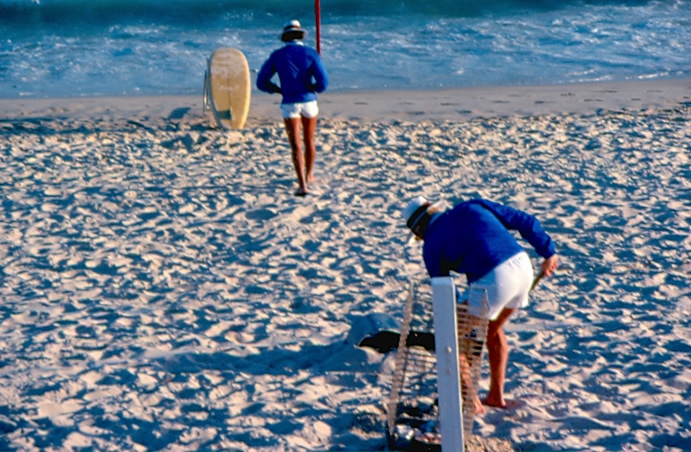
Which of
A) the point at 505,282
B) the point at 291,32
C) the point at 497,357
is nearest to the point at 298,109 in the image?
the point at 291,32

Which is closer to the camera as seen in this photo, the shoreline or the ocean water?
the shoreline

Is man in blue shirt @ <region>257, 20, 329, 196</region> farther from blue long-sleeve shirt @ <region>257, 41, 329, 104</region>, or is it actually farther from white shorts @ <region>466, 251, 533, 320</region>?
white shorts @ <region>466, 251, 533, 320</region>

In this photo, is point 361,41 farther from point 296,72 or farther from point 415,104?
point 296,72

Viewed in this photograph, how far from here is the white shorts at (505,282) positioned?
3375 mm

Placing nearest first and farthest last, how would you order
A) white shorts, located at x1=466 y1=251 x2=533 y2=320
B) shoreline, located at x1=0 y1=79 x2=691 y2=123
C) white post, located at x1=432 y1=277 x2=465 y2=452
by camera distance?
white post, located at x1=432 y1=277 x2=465 y2=452, white shorts, located at x1=466 y1=251 x2=533 y2=320, shoreline, located at x1=0 y1=79 x2=691 y2=123

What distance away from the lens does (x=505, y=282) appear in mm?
3381

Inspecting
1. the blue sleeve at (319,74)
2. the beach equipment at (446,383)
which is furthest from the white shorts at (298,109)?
the beach equipment at (446,383)

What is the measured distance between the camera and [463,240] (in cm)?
337

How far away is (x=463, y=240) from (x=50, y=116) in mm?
8557

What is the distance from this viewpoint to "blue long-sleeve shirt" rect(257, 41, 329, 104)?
6973 millimetres

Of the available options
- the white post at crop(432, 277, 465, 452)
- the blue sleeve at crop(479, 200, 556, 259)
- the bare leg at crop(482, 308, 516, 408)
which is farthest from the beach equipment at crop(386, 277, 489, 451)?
the blue sleeve at crop(479, 200, 556, 259)

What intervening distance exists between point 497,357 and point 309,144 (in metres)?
3.99

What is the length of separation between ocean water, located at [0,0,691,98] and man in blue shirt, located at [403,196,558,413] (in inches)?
416

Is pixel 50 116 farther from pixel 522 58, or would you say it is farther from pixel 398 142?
pixel 522 58
